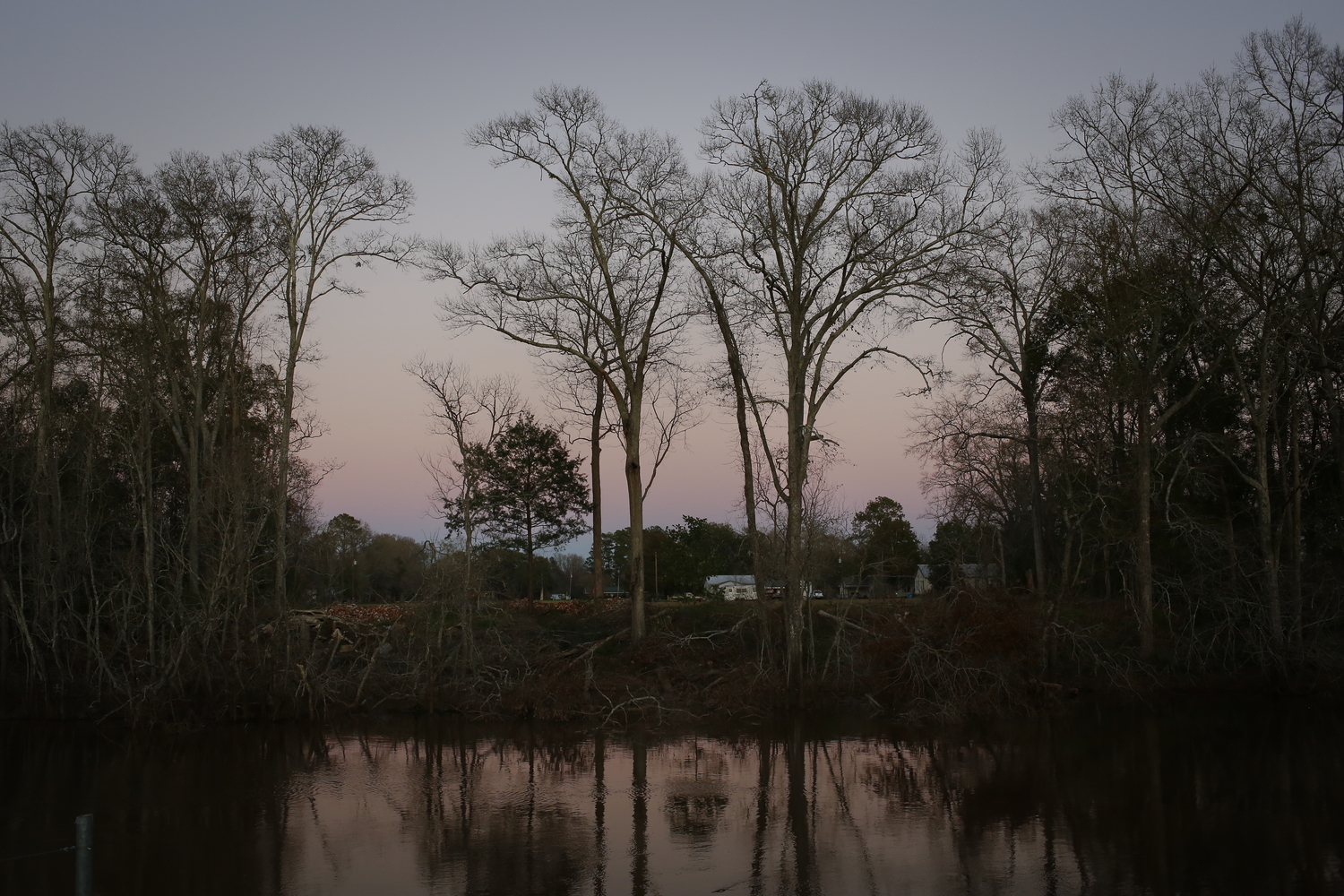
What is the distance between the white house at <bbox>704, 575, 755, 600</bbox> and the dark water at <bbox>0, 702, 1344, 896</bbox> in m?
9.50

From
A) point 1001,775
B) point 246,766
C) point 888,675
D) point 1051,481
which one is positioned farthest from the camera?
point 1051,481

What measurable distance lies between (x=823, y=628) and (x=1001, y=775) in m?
11.0

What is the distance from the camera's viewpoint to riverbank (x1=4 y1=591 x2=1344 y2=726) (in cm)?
1917

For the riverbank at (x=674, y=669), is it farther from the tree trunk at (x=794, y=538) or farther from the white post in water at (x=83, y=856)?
the white post in water at (x=83, y=856)

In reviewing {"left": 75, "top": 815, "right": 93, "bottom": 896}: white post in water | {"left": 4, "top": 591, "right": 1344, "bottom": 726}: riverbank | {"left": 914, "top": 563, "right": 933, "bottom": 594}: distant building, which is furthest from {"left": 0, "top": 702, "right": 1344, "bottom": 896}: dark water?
{"left": 914, "top": 563, "right": 933, "bottom": 594}: distant building

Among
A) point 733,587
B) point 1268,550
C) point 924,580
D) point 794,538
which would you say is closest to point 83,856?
point 794,538

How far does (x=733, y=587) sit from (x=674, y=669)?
1143 inches

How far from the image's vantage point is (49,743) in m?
17.9

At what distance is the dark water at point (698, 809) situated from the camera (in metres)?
9.02

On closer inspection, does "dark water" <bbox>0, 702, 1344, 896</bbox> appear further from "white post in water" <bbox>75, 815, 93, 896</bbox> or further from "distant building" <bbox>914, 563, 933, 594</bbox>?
"distant building" <bbox>914, 563, 933, 594</bbox>

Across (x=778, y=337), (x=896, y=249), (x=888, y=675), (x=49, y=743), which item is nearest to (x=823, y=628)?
(x=888, y=675)

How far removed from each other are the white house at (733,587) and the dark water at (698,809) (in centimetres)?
950

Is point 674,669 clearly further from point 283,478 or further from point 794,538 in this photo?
point 283,478

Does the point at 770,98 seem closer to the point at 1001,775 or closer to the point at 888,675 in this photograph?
the point at 888,675
